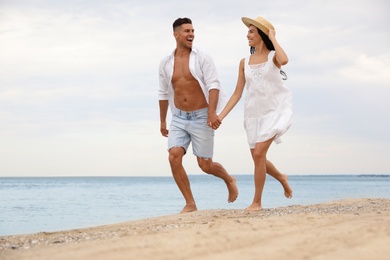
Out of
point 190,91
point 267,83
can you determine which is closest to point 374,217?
point 267,83

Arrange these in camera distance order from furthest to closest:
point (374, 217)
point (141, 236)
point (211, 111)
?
point (211, 111)
point (374, 217)
point (141, 236)

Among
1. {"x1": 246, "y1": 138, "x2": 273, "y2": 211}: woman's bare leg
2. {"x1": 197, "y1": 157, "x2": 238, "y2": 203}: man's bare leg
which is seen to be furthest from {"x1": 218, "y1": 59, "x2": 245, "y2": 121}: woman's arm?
{"x1": 197, "y1": 157, "x2": 238, "y2": 203}: man's bare leg

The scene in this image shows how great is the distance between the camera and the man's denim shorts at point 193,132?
7539mm

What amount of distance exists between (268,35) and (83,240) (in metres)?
3.20

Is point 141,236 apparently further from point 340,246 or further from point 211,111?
point 211,111

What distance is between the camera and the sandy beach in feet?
12.9

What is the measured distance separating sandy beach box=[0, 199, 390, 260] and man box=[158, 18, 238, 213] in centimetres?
258

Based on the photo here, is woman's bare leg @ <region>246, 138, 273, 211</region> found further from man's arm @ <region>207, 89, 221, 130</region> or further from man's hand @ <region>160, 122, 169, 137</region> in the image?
man's hand @ <region>160, 122, 169, 137</region>

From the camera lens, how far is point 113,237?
183 inches

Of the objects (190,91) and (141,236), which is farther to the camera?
(190,91)

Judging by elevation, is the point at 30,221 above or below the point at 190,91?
below

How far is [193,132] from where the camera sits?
24.8 ft

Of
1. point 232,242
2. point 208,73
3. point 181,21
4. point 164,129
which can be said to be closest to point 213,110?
point 208,73

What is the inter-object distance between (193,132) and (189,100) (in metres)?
0.38
